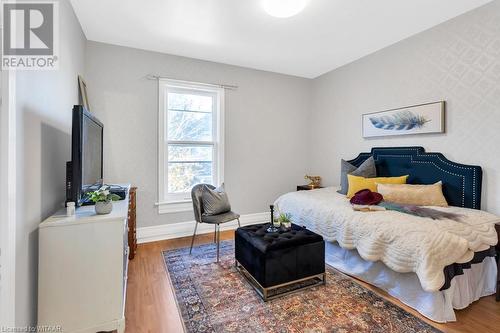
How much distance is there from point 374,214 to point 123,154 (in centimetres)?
310

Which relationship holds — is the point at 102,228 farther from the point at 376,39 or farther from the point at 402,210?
the point at 376,39

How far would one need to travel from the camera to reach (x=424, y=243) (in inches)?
70.2

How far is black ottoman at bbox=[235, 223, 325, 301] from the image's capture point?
2.05 m

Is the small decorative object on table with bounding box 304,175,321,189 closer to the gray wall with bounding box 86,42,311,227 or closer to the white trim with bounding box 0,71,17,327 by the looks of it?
the gray wall with bounding box 86,42,311,227

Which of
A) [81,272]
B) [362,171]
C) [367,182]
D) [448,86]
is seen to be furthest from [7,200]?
[448,86]

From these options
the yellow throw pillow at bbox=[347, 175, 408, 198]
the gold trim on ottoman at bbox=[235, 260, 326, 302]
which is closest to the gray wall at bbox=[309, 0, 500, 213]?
the yellow throw pillow at bbox=[347, 175, 408, 198]

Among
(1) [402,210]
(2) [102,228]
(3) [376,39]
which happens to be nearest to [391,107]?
(3) [376,39]

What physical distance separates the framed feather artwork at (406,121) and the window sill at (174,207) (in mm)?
2850

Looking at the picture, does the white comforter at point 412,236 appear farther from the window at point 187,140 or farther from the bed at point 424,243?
the window at point 187,140

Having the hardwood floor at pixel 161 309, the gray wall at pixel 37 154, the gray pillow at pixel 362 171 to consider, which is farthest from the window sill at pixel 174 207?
the gray pillow at pixel 362 171

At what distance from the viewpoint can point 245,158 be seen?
4.12 m

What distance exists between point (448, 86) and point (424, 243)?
76.0 inches

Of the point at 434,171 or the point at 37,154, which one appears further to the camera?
the point at 434,171

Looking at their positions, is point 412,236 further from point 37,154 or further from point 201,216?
point 37,154
